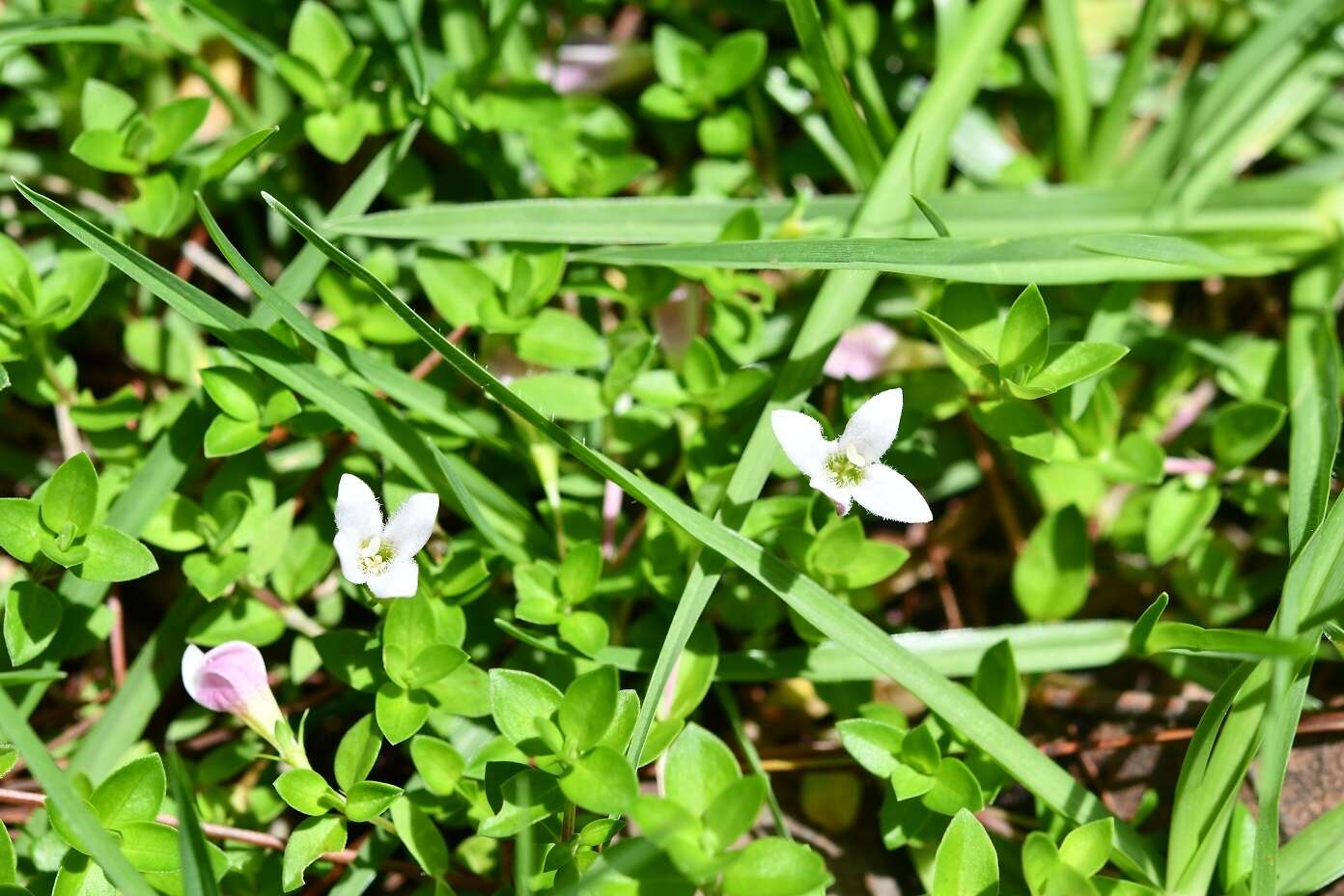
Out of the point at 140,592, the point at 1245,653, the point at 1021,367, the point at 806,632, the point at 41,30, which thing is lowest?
the point at 140,592

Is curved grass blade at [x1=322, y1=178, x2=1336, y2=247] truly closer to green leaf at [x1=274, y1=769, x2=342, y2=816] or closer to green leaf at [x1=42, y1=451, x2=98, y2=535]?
green leaf at [x1=42, y1=451, x2=98, y2=535]

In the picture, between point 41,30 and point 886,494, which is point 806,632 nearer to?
point 886,494

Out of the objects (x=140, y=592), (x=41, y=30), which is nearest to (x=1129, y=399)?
(x=140, y=592)

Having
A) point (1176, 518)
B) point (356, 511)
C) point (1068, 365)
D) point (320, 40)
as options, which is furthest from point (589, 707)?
point (320, 40)

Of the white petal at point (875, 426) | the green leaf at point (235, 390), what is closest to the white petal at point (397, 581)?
the green leaf at point (235, 390)

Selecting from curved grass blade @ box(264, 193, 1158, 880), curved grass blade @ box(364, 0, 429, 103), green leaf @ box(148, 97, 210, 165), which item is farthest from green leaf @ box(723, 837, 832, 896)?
green leaf @ box(148, 97, 210, 165)

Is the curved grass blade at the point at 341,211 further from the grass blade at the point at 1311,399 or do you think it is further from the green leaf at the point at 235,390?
the grass blade at the point at 1311,399
